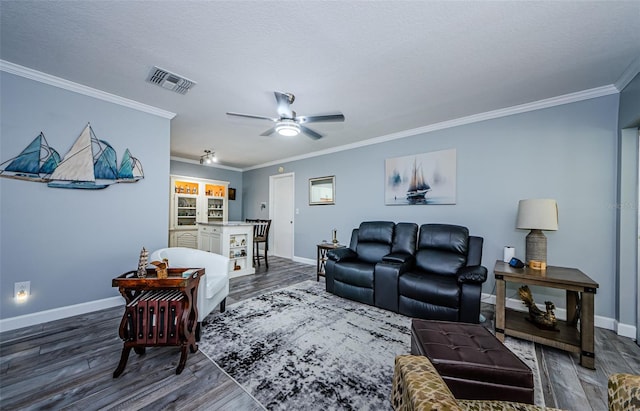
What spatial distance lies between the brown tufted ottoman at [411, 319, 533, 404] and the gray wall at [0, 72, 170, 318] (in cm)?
345

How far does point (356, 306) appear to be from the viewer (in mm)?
3039

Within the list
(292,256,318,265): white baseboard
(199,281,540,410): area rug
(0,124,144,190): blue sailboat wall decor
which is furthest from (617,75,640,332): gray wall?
(0,124,144,190): blue sailboat wall decor

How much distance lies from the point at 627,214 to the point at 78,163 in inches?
228

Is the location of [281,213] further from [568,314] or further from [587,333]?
[587,333]

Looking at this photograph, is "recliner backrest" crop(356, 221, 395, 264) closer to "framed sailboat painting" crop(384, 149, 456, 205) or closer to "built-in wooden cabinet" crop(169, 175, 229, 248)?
"framed sailboat painting" crop(384, 149, 456, 205)

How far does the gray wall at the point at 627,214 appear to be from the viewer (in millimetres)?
2305

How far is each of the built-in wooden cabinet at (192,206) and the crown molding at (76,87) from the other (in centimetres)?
282

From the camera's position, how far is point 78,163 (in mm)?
2639

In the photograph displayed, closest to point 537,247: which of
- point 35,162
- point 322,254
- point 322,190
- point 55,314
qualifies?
point 322,254

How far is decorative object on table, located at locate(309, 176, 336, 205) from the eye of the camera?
4.99 metres

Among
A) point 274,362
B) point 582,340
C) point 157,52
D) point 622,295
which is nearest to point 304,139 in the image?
point 157,52

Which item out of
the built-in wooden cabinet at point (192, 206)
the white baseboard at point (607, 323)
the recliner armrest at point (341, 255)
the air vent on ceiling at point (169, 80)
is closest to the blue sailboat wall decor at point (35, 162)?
the air vent on ceiling at point (169, 80)

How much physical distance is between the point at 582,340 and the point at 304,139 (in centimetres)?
417

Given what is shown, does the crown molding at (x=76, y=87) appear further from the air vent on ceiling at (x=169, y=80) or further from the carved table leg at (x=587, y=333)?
the carved table leg at (x=587, y=333)
